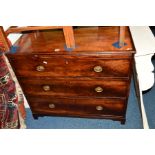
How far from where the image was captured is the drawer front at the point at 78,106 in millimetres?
1838

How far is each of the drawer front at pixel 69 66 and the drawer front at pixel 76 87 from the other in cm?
8

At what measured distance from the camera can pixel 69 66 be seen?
1565 mm

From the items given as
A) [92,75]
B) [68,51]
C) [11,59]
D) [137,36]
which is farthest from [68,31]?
[137,36]

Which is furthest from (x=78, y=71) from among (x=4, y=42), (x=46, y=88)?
(x=4, y=42)

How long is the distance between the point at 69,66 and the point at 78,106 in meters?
0.54

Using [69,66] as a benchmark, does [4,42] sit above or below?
above

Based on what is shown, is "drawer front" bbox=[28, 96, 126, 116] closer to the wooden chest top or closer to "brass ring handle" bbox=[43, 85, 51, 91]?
"brass ring handle" bbox=[43, 85, 51, 91]

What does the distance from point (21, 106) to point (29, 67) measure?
25.4 inches

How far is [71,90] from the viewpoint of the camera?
1771 millimetres

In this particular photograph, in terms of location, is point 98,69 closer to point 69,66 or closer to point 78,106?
point 69,66

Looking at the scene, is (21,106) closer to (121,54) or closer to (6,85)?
(6,85)

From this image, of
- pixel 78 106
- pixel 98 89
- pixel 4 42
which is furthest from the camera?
pixel 78 106

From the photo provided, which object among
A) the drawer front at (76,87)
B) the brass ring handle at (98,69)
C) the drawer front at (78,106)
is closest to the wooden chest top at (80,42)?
the brass ring handle at (98,69)

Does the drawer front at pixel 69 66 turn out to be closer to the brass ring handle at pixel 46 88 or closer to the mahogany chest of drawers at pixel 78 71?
the mahogany chest of drawers at pixel 78 71
